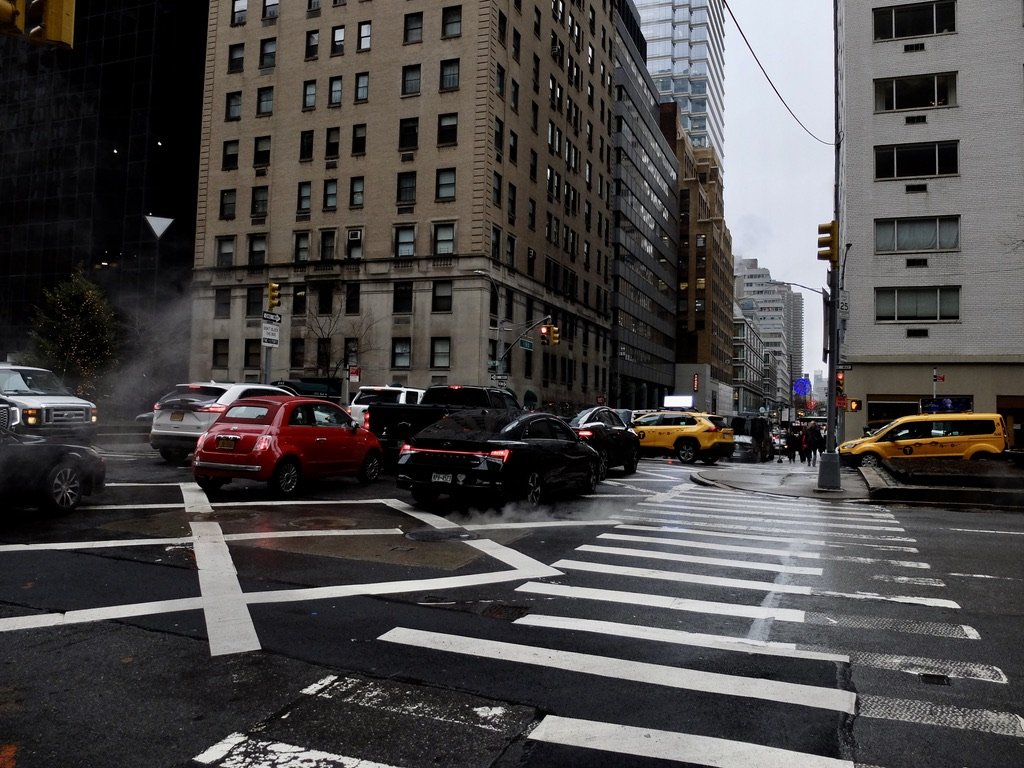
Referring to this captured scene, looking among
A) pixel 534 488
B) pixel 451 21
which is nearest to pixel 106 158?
pixel 451 21

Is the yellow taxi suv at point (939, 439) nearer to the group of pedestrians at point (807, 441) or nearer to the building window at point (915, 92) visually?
the group of pedestrians at point (807, 441)

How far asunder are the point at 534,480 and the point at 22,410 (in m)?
10.4

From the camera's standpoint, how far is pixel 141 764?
3.18 metres

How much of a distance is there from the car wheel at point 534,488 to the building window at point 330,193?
3661 centimetres

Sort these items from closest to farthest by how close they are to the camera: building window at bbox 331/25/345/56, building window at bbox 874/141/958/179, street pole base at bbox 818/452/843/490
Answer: street pole base at bbox 818/452/843/490 < building window at bbox 874/141/958/179 < building window at bbox 331/25/345/56

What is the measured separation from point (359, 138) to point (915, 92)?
29486 mm

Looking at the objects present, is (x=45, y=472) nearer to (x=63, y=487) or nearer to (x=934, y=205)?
(x=63, y=487)

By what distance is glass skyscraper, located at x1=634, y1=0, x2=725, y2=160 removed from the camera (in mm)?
114750

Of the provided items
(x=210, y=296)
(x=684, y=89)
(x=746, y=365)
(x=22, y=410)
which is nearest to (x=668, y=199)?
(x=684, y=89)

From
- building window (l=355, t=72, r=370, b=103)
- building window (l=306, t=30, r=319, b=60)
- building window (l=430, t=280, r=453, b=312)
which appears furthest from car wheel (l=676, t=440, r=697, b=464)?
building window (l=306, t=30, r=319, b=60)

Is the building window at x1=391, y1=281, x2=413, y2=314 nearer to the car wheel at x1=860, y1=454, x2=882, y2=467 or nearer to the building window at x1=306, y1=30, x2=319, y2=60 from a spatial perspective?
the building window at x1=306, y1=30, x2=319, y2=60

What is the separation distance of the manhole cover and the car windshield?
10.8 meters

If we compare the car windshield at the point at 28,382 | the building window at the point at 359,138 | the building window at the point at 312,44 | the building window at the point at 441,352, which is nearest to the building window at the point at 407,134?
the building window at the point at 359,138

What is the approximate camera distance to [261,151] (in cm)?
4659
